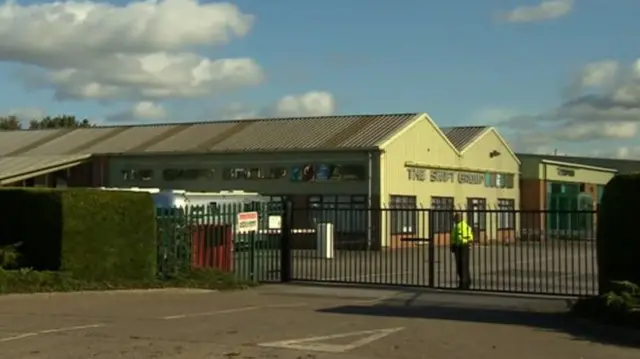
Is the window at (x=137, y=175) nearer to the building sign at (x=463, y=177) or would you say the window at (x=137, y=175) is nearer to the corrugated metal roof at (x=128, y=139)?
the corrugated metal roof at (x=128, y=139)

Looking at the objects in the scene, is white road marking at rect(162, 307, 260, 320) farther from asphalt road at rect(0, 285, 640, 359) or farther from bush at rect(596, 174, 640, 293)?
bush at rect(596, 174, 640, 293)

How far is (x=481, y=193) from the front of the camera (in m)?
54.8

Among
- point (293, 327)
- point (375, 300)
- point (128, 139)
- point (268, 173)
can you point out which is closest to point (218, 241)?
point (375, 300)

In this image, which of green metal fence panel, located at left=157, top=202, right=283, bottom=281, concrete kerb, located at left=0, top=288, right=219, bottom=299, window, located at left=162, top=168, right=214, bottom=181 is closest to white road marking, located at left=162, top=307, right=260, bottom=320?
concrete kerb, located at left=0, top=288, right=219, bottom=299

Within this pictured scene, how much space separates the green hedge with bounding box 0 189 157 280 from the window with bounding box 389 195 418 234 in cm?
878

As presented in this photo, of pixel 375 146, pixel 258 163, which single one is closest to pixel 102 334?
Answer: pixel 375 146

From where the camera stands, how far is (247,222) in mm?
23141

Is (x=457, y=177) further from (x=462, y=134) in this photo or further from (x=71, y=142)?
(x=71, y=142)

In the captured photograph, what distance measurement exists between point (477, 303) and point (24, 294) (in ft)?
28.1

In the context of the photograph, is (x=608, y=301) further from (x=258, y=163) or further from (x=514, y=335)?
(x=258, y=163)

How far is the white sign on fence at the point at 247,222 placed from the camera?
2302 centimetres

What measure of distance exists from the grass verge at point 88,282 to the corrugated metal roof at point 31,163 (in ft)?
92.8

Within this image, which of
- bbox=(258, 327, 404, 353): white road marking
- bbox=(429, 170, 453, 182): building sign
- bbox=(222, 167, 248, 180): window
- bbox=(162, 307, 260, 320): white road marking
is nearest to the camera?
bbox=(258, 327, 404, 353): white road marking

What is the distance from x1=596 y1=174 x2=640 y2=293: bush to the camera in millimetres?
16281
